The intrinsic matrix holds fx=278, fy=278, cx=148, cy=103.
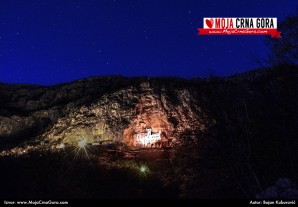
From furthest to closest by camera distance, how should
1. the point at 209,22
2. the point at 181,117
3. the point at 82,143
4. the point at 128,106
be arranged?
the point at 128,106
the point at 181,117
the point at 82,143
the point at 209,22

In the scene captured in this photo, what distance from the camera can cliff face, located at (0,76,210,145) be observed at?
3009 cm

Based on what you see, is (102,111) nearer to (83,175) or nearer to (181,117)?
(181,117)

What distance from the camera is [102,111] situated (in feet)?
105

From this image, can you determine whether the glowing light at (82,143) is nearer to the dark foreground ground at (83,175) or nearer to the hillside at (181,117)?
the hillside at (181,117)

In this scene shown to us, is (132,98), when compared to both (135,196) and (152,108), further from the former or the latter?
(135,196)

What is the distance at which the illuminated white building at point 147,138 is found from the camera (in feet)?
91.7

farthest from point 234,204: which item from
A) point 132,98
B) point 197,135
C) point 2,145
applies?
point 2,145

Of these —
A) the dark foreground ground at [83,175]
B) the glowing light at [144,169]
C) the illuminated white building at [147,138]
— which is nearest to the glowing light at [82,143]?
the dark foreground ground at [83,175]

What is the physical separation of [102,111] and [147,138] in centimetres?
706

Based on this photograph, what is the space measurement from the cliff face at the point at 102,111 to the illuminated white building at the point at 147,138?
1019mm

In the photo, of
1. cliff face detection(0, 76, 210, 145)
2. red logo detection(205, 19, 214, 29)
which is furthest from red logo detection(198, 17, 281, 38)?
cliff face detection(0, 76, 210, 145)

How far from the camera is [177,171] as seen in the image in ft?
72.8

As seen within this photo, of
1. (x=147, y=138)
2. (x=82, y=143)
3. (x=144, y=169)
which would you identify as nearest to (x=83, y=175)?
(x=144, y=169)

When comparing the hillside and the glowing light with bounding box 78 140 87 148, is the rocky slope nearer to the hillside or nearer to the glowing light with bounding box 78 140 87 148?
the hillside
